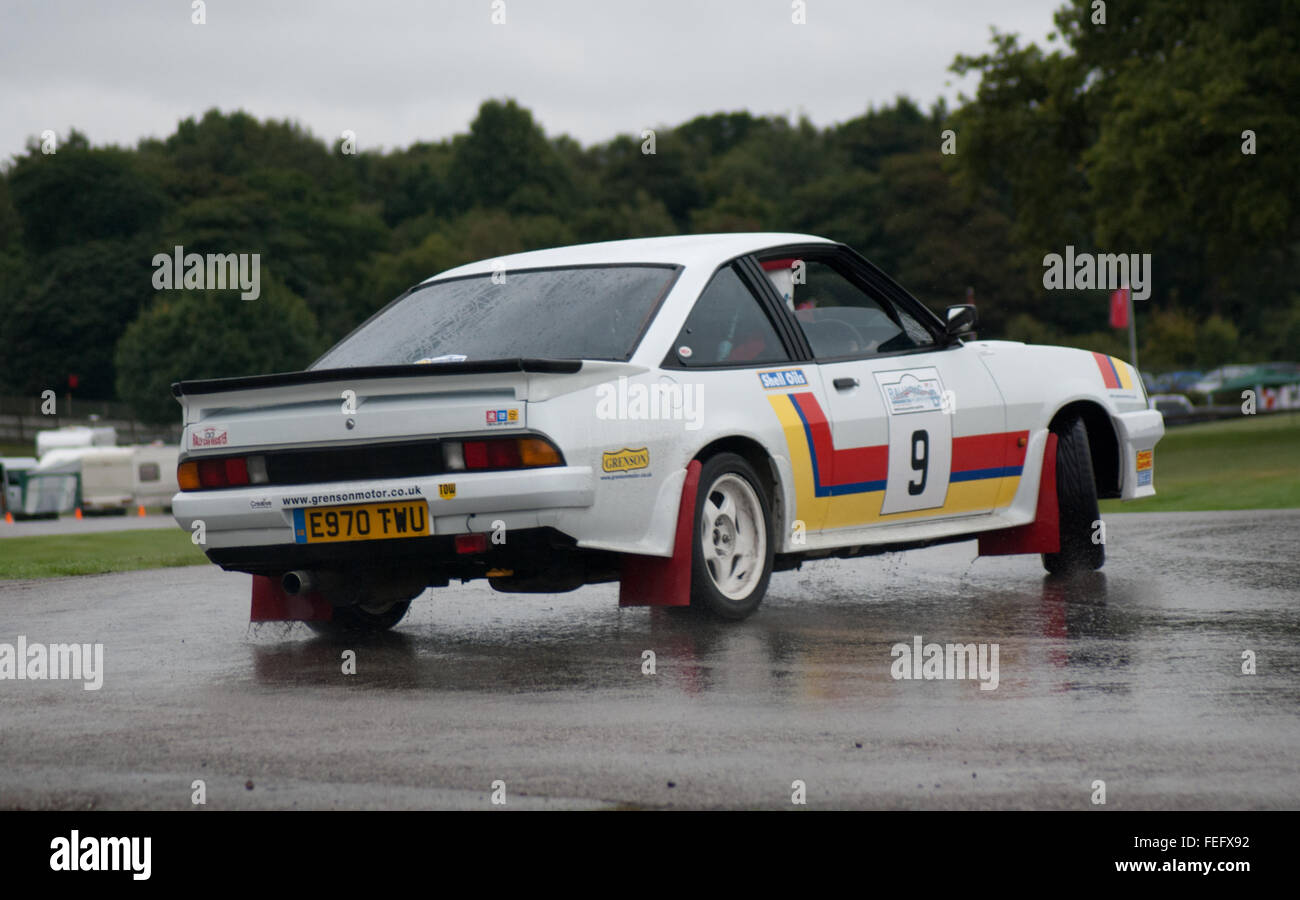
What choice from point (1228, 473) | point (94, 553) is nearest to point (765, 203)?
point (1228, 473)

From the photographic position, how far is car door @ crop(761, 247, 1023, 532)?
26.7 ft

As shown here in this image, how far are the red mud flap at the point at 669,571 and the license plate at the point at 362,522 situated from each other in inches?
34.7

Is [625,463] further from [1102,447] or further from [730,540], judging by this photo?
[1102,447]

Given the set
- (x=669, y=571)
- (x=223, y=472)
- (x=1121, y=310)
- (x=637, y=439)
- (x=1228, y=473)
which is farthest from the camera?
(x=1121, y=310)

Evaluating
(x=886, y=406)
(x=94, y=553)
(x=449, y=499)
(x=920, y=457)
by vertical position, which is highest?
(x=886, y=406)

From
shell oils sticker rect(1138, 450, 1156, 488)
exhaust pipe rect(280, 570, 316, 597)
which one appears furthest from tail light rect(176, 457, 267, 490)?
shell oils sticker rect(1138, 450, 1156, 488)

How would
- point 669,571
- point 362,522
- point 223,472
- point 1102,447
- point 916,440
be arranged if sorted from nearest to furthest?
point 362,522 < point 669,571 < point 223,472 < point 916,440 < point 1102,447

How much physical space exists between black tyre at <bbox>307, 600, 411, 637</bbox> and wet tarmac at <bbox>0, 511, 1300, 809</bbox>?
0.40 ft

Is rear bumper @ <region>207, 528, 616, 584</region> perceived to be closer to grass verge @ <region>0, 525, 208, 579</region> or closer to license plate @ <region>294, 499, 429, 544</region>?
license plate @ <region>294, 499, 429, 544</region>

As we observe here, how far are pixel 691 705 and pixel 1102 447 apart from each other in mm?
4815

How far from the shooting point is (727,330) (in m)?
7.89

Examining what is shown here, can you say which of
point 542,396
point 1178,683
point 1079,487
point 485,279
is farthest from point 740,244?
point 1178,683

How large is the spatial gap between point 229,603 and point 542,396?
128 inches
